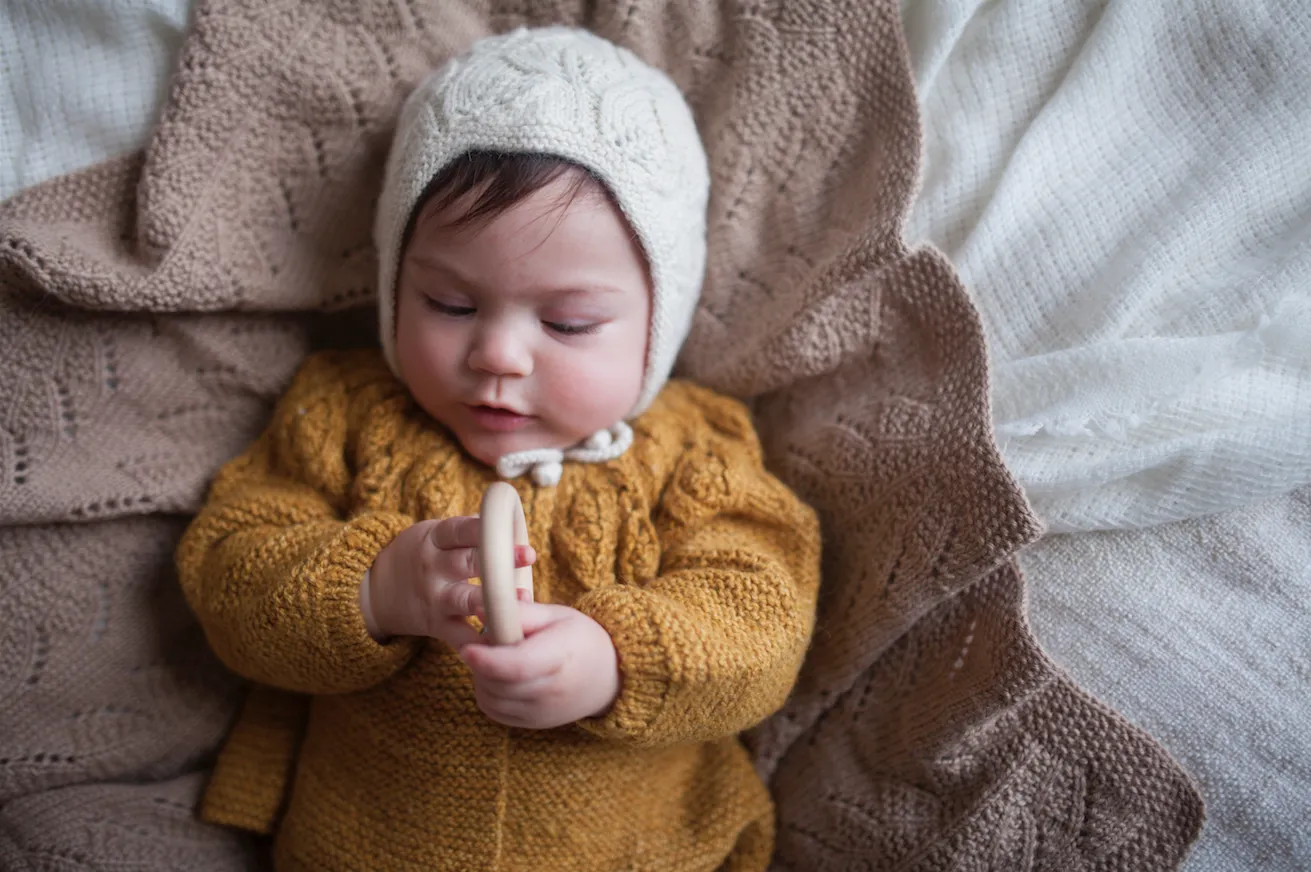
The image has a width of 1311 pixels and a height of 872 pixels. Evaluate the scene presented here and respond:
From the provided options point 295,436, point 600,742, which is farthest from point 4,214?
point 600,742

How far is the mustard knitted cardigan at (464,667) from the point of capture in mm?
1014

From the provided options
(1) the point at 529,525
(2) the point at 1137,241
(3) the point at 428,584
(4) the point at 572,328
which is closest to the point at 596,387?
(4) the point at 572,328

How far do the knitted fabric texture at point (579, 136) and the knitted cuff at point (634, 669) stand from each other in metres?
0.29

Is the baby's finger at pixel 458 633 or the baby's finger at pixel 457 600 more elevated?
the baby's finger at pixel 457 600

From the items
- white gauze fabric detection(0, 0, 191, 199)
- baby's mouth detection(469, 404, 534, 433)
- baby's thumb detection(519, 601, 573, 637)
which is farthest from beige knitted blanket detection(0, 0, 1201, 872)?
baby's thumb detection(519, 601, 573, 637)

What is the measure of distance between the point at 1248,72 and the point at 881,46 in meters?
0.40

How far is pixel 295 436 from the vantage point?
3.86 feet

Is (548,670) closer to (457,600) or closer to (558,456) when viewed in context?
(457,600)

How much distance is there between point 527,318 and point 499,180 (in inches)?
5.6

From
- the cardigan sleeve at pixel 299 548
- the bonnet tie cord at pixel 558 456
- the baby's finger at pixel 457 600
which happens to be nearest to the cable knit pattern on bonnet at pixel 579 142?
the bonnet tie cord at pixel 558 456

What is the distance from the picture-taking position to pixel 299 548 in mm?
1058

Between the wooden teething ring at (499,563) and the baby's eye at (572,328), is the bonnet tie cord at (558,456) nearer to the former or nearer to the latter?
the baby's eye at (572,328)

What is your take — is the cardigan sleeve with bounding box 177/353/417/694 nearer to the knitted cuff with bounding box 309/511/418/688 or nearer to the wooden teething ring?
the knitted cuff with bounding box 309/511/418/688

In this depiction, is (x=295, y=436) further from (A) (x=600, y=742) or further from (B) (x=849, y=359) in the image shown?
(B) (x=849, y=359)
